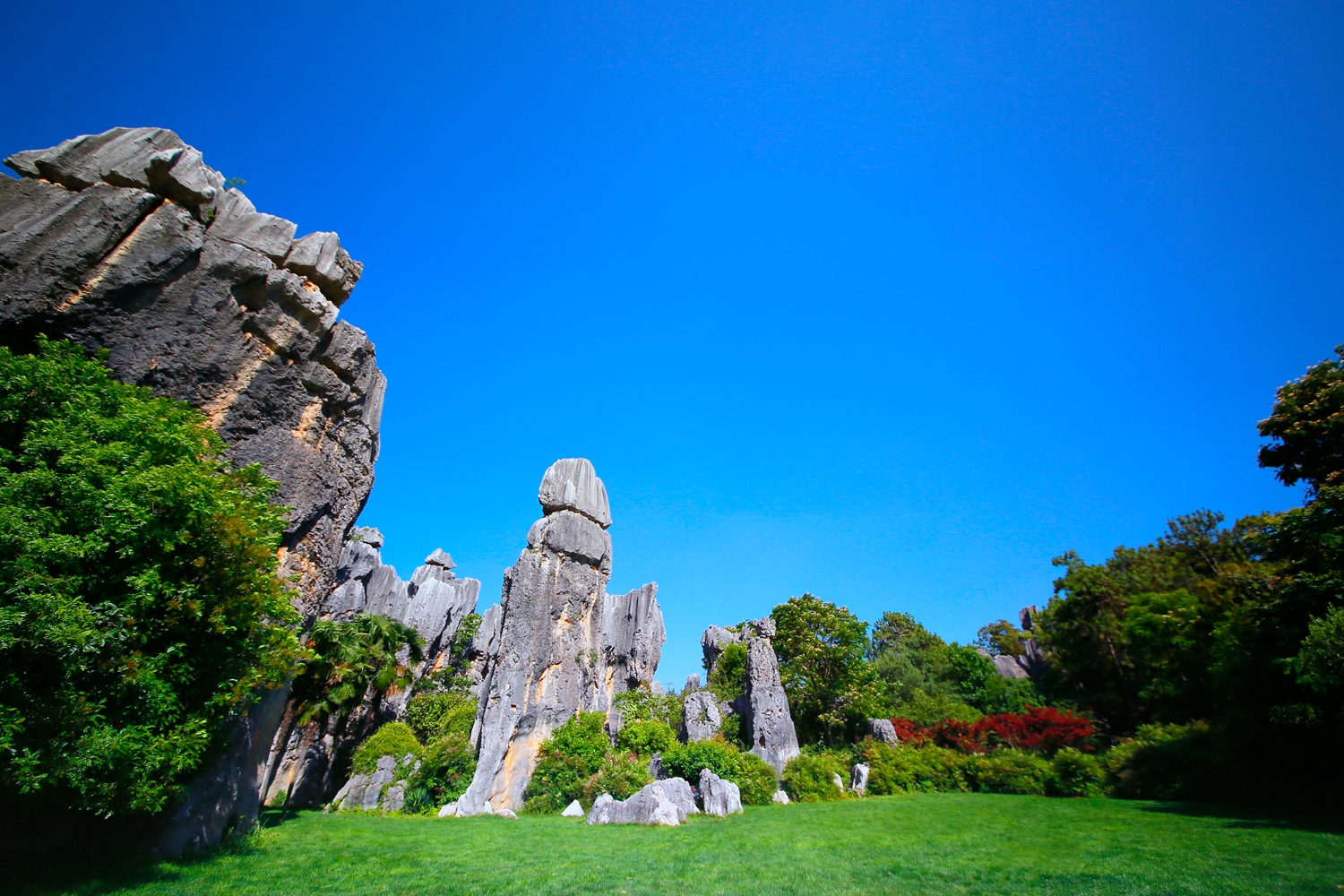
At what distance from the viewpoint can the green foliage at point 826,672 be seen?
31422 millimetres


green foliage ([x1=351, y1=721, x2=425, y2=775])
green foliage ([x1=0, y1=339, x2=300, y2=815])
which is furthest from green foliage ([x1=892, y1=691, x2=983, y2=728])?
green foliage ([x1=0, y1=339, x2=300, y2=815])

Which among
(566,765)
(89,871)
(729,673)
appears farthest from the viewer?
(729,673)

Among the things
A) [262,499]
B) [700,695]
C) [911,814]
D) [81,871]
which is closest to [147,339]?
[262,499]

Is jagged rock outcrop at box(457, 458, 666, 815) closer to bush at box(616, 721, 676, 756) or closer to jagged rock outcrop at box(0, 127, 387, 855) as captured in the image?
bush at box(616, 721, 676, 756)

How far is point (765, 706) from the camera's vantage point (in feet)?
94.7

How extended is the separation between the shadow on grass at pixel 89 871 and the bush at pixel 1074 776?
2738cm

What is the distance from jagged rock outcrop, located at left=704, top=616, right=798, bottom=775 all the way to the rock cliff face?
23236mm

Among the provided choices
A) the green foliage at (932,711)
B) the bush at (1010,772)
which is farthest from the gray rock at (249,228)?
the green foliage at (932,711)

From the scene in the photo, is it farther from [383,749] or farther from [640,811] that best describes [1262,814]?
[383,749]

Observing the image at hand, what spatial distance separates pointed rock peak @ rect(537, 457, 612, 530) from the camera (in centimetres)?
3030

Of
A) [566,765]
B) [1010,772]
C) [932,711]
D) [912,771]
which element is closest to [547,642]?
[566,765]

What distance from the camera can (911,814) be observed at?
56.3ft

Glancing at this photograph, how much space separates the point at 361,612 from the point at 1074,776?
37.5 m

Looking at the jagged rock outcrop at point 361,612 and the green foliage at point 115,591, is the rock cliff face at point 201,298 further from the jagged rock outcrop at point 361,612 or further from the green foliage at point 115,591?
the jagged rock outcrop at point 361,612
